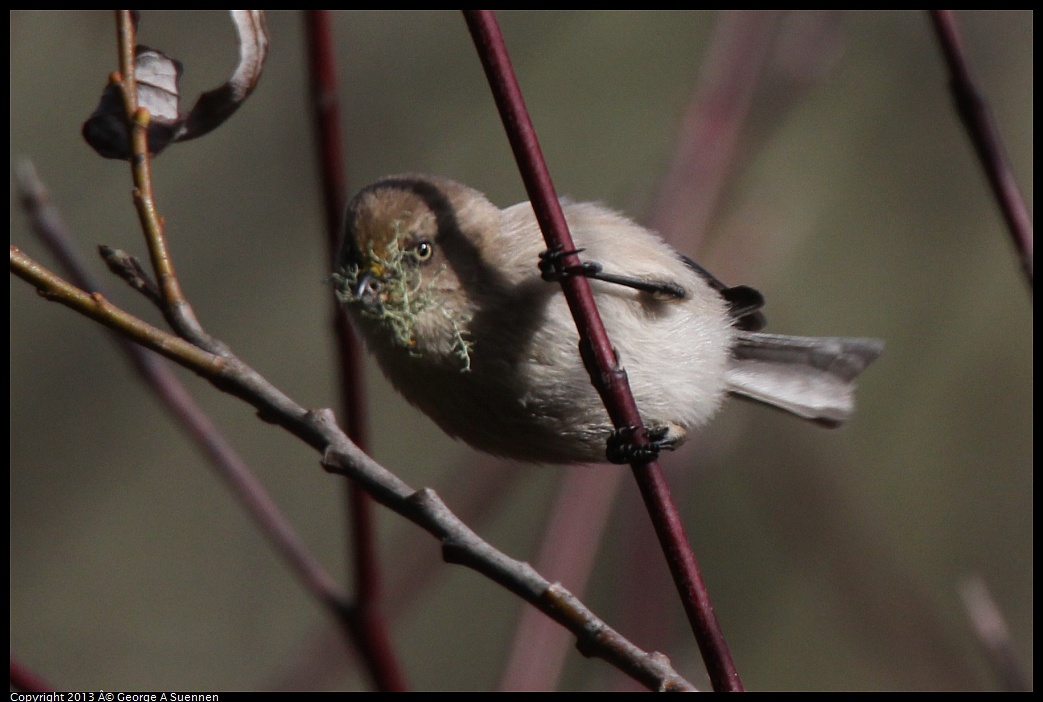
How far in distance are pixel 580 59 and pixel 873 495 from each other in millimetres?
2724

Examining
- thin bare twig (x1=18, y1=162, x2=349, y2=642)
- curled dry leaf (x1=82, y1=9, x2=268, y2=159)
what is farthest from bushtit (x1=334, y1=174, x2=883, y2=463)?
curled dry leaf (x1=82, y1=9, x2=268, y2=159)

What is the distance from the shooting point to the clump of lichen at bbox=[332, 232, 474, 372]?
6.28 feet

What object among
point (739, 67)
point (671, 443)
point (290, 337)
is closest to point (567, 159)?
point (290, 337)

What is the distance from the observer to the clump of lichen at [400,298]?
191 centimetres

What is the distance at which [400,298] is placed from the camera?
1.93m

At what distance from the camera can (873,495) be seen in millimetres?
5152

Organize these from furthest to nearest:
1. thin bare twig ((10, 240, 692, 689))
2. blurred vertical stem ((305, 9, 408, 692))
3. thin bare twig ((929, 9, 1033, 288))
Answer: blurred vertical stem ((305, 9, 408, 692)) < thin bare twig ((929, 9, 1033, 288)) < thin bare twig ((10, 240, 692, 689))

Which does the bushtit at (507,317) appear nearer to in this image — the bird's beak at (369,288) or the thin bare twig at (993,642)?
the bird's beak at (369,288)

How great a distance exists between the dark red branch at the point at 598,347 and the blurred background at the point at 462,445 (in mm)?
1777

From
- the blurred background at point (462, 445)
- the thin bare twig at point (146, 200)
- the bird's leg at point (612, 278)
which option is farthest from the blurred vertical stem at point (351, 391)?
the blurred background at point (462, 445)

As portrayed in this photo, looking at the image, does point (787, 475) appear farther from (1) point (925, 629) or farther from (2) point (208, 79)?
(2) point (208, 79)

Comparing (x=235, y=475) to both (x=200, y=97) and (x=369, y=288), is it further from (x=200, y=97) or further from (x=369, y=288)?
(x=200, y=97)

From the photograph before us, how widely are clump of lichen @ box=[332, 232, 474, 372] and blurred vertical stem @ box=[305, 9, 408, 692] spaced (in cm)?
7

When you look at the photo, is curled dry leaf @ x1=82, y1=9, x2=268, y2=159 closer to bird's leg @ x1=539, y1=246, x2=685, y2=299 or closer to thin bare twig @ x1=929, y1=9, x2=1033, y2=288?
bird's leg @ x1=539, y1=246, x2=685, y2=299
